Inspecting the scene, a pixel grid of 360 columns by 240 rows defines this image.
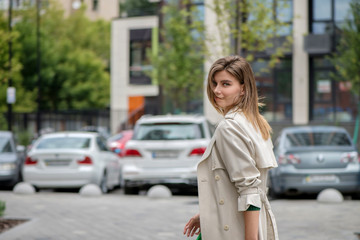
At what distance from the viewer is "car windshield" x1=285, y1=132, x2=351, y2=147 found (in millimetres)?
12812

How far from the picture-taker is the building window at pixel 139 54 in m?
43.2

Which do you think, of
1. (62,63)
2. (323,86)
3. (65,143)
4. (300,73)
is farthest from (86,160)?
(62,63)

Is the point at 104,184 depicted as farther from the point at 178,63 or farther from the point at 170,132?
the point at 178,63

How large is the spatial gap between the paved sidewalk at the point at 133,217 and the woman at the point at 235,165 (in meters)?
4.57

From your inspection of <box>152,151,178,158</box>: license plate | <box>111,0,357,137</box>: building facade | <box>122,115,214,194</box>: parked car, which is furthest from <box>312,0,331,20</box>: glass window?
<box>152,151,178,158</box>: license plate

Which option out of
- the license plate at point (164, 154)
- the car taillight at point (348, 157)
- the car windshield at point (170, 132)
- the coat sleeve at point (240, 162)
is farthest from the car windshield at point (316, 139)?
the coat sleeve at point (240, 162)

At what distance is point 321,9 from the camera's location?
2897 cm

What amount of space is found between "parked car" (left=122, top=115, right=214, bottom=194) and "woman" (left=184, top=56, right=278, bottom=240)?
930cm

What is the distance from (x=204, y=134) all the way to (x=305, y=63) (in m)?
17.2

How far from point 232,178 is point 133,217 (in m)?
6.65

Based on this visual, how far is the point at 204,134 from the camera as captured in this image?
42.2ft

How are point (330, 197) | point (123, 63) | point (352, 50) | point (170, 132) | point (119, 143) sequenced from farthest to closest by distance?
1. point (123, 63)
2. point (119, 143)
3. point (352, 50)
4. point (170, 132)
5. point (330, 197)

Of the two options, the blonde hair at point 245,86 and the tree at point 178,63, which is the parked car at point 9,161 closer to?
the tree at point 178,63

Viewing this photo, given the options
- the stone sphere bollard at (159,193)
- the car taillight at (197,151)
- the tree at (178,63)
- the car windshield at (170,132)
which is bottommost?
the stone sphere bollard at (159,193)
